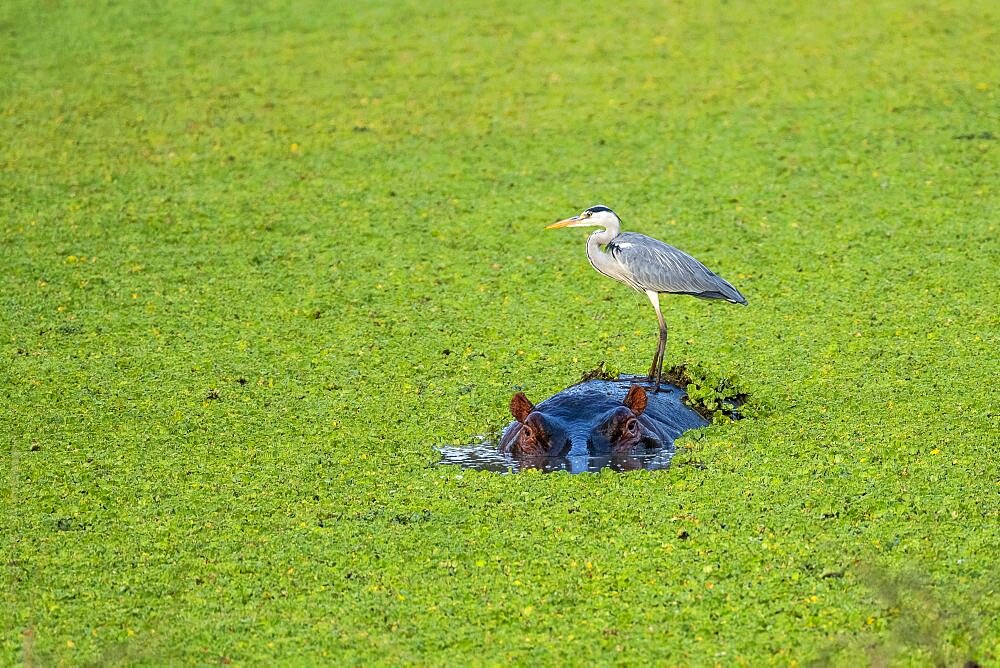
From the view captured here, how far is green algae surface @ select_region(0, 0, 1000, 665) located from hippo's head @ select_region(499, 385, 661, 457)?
19cm

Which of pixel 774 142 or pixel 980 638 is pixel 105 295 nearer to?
pixel 774 142

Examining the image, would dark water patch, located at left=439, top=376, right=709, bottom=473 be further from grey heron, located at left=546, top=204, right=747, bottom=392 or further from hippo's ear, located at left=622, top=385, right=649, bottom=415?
grey heron, located at left=546, top=204, right=747, bottom=392

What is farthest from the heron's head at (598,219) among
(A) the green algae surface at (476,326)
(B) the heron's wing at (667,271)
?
(A) the green algae surface at (476,326)

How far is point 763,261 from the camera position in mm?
7438

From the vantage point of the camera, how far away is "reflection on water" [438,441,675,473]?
5145 millimetres

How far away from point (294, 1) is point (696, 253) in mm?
6340

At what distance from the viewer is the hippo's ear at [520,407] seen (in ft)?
17.3

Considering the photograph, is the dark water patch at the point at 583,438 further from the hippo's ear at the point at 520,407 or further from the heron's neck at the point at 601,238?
the heron's neck at the point at 601,238

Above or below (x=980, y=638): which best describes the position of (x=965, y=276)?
below

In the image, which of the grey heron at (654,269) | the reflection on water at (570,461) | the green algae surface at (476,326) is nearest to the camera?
the green algae surface at (476,326)

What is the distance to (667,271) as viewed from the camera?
19.2ft

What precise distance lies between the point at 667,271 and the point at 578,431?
943 millimetres

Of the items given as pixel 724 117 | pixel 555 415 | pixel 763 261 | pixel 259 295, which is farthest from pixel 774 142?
pixel 555 415

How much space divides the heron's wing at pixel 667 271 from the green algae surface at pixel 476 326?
0.38 meters
